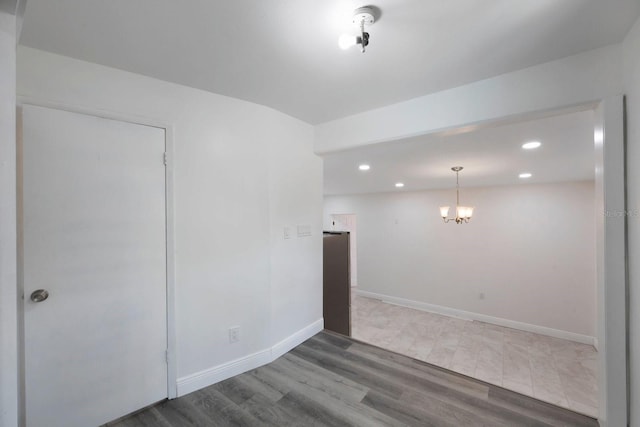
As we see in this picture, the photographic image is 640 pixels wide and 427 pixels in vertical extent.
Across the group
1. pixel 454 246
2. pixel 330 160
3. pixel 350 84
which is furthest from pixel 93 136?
pixel 454 246

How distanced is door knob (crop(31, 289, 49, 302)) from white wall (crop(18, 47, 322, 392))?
66 centimetres

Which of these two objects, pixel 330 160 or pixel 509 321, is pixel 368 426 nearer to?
pixel 330 160

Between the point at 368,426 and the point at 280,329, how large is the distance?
106cm

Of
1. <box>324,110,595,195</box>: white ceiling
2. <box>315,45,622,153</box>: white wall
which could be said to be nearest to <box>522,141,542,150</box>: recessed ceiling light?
<box>324,110,595,195</box>: white ceiling

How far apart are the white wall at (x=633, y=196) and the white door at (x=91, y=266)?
8.87 feet

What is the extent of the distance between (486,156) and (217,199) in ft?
10.4

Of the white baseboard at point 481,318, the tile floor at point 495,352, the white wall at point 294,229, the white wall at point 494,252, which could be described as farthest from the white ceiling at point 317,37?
the white baseboard at point 481,318

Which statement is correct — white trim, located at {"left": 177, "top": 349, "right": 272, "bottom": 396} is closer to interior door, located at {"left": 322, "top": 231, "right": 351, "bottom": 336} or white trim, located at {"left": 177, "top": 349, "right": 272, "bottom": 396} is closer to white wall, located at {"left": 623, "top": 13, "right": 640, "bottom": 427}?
interior door, located at {"left": 322, "top": 231, "right": 351, "bottom": 336}

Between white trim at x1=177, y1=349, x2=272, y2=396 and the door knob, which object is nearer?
the door knob

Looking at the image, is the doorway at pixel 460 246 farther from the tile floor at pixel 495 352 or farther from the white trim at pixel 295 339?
the white trim at pixel 295 339

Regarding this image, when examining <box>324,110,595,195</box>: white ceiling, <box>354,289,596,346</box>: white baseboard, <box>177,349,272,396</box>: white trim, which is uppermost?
<box>324,110,595,195</box>: white ceiling

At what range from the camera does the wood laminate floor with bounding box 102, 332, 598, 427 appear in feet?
5.44

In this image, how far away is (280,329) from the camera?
2.39m

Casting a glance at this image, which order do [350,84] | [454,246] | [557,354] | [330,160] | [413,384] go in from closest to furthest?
1. [350,84]
2. [413,384]
3. [330,160]
4. [557,354]
5. [454,246]
